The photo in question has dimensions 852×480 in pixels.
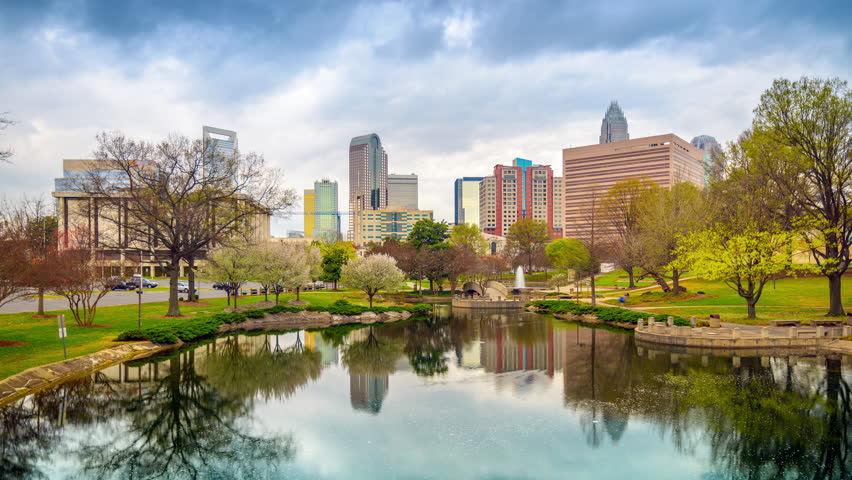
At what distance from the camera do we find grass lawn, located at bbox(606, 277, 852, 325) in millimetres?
38062

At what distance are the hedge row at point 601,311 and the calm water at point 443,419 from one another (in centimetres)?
1146

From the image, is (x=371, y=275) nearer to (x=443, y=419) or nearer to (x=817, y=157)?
(x=443, y=419)

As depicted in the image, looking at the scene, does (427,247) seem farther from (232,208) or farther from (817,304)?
(817,304)

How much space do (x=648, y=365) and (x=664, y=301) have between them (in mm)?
29719

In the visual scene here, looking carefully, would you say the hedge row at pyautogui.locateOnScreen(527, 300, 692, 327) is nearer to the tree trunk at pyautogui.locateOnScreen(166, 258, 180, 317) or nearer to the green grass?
the green grass

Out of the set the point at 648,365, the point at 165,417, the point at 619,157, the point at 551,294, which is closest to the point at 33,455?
the point at 165,417

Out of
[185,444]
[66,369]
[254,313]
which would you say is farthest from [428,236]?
[185,444]

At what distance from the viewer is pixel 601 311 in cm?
4488

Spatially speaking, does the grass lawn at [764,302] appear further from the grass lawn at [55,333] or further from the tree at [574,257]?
the grass lawn at [55,333]

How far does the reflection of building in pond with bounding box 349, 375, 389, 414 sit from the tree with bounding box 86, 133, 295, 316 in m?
23.4

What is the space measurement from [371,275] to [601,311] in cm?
2427

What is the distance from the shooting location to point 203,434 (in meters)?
16.1

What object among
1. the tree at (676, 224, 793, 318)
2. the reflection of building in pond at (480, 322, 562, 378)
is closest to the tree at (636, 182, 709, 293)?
the tree at (676, 224, 793, 318)

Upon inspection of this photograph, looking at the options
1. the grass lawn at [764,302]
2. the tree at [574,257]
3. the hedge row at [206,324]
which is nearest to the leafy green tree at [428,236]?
the tree at [574,257]
